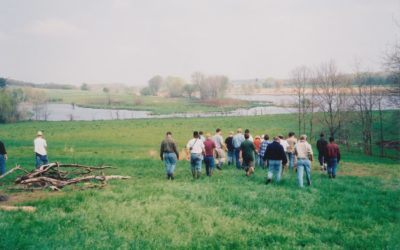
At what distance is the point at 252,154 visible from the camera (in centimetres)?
1884

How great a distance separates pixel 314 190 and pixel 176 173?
7.92m

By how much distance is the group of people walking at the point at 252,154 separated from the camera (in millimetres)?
16422

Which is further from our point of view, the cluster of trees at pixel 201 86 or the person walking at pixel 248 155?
the cluster of trees at pixel 201 86

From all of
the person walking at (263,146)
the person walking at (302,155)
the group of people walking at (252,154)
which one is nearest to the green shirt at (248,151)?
the group of people walking at (252,154)

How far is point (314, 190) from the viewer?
50.5ft

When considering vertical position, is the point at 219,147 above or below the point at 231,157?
above

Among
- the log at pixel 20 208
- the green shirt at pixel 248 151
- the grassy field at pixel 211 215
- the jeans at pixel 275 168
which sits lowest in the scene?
the grassy field at pixel 211 215

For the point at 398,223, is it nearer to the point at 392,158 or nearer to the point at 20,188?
the point at 20,188

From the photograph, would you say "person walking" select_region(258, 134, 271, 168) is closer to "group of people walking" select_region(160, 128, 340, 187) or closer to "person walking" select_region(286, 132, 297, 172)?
"group of people walking" select_region(160, 128, 340, 187)

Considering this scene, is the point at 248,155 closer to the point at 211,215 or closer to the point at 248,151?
the point at 248,151

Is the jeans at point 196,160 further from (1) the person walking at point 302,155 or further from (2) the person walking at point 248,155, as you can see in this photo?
(1) the person walking at point 302,155

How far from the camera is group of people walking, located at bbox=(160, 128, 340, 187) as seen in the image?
16422 millimetres

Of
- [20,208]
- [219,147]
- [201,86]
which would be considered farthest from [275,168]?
[201,86]

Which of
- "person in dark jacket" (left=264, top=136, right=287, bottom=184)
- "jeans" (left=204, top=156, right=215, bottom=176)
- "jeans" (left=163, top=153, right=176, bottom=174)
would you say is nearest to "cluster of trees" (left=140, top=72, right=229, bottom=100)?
"jeans" (left=204, top=156, right=215, bottom=176)
